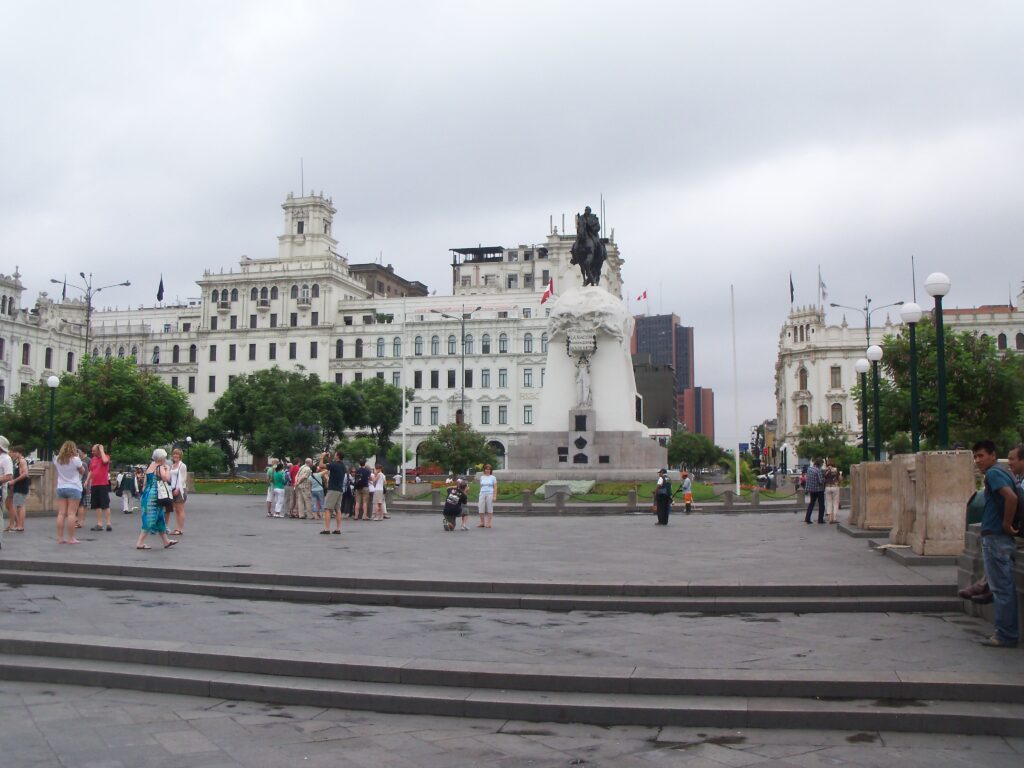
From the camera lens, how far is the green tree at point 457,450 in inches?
2135

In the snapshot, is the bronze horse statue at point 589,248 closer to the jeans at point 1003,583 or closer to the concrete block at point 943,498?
the concrete block at point 943,498

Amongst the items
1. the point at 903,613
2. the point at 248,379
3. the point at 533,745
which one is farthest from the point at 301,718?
the point at 248,379

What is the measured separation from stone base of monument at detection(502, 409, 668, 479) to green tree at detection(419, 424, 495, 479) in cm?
1526

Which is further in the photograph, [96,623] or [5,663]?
[96,623]

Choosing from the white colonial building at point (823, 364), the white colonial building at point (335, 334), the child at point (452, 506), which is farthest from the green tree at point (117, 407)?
the white colonial building at point (823, 364)

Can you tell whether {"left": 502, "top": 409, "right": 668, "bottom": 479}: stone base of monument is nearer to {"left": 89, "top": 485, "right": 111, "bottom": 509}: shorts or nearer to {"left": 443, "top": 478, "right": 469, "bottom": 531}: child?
{"left": 443, "top": 478, "right": 469, "bottom": 531}: child

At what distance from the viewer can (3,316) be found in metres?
79.5

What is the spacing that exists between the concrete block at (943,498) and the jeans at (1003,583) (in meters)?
4.57

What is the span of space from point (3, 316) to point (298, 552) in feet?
244

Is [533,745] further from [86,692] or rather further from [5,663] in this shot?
[5,663]

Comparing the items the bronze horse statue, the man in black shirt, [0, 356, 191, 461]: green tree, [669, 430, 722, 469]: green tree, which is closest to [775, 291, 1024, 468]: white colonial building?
[669, 430, 722, 469]: green tree

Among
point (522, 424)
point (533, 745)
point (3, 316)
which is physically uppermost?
point (3, 316)

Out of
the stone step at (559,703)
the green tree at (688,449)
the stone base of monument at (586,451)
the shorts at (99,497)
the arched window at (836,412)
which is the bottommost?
the stone step at (559,703)

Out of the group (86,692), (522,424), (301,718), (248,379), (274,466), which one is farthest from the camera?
(522,424)
